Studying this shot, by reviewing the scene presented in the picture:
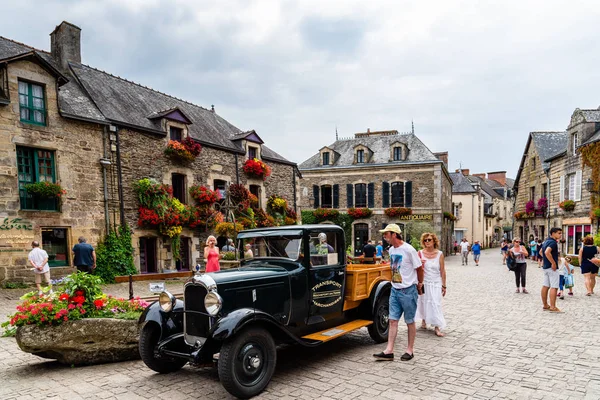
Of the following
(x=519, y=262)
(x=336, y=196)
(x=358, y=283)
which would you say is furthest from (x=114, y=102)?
(x=336, y=196)

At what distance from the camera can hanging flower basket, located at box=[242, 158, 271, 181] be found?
18266 mm

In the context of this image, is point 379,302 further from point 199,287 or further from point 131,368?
point 131,368

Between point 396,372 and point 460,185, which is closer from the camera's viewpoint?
point 396,372

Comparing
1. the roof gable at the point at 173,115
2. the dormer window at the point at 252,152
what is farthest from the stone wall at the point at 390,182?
the roof gable at the point at 173,115

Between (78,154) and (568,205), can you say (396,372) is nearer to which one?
(78,154)

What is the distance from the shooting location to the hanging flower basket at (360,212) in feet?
91.6

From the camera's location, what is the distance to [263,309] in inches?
178

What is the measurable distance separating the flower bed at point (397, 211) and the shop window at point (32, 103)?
2174cm

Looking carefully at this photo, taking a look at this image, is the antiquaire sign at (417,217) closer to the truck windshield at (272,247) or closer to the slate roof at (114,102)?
the slate roof at (114,102)

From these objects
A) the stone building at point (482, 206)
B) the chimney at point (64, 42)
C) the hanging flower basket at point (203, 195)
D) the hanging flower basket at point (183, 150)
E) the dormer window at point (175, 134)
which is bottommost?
the stone building at point (482, 206)

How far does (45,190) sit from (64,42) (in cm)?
670

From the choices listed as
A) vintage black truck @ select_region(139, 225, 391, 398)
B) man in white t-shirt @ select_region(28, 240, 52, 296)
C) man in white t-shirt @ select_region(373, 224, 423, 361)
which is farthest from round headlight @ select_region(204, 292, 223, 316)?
man in white t-shirt @ select_region(28, 240, 52, 296)

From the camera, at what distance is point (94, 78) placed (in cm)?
1455

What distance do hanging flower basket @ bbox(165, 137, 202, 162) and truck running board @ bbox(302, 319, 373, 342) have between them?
36.5ft
